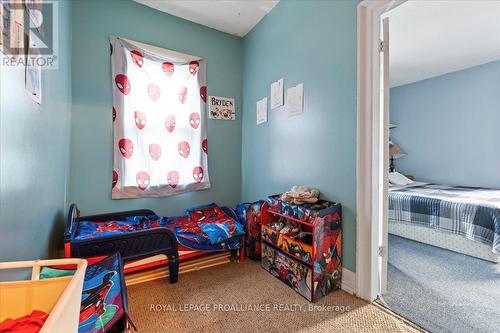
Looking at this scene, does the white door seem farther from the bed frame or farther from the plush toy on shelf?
the bed frame

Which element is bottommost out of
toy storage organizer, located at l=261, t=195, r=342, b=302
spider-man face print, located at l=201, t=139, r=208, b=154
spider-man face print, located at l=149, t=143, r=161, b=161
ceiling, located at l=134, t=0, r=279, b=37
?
toy storage organizer, located at l=261, t=195, r=342, b=302

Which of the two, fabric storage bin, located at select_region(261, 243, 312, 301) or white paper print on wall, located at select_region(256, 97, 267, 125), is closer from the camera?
fabric storage bin, located at select_region(261, 243, 312, 301)

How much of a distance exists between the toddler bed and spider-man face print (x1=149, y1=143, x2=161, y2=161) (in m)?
0.58

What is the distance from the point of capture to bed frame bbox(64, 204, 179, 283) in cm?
150

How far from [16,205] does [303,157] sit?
185 cm

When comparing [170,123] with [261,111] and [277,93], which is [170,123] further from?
[277,93]

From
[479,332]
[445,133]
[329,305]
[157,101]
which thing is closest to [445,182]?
[445,133]

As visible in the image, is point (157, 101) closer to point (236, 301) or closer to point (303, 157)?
point (303, 157)

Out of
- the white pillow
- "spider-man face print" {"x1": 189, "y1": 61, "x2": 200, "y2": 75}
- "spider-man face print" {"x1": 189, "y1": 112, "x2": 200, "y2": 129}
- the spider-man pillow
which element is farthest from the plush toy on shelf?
the white pillow

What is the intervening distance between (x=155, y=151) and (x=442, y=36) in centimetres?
367

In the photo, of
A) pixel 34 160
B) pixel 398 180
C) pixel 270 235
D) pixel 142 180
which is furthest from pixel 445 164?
pixel 34 160

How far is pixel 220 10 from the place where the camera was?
96.8 inches

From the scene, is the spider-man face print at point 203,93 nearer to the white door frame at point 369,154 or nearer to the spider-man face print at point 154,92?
the spider-man face print at point 154,92

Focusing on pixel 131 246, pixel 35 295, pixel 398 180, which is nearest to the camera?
pixel 35 295
